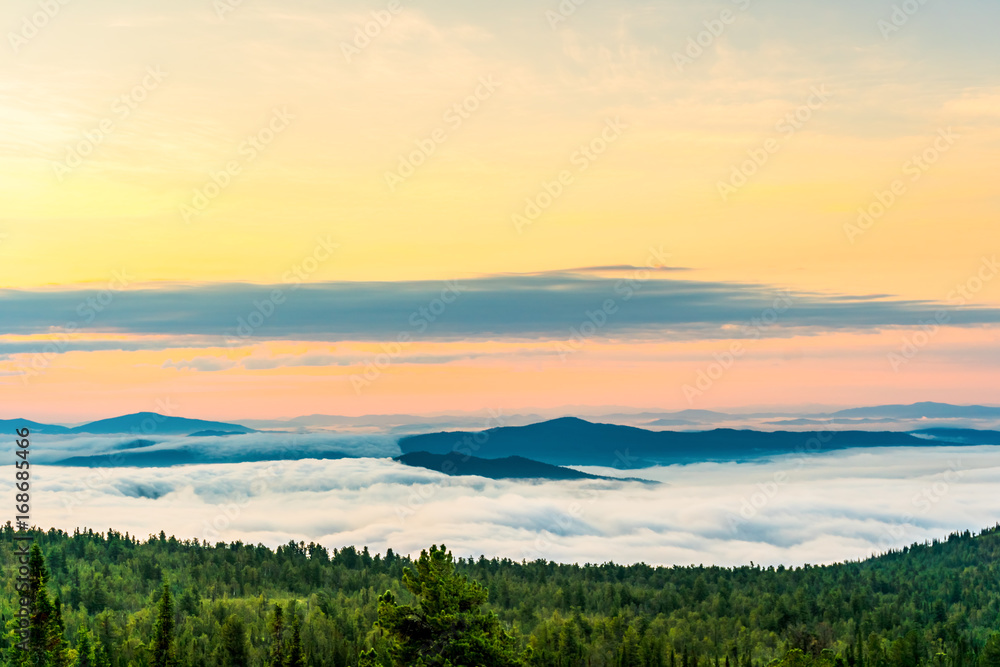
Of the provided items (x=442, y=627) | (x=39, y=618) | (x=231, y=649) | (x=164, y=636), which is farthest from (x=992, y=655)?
(x=39, y=618)

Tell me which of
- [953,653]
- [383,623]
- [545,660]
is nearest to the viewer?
[383,623]

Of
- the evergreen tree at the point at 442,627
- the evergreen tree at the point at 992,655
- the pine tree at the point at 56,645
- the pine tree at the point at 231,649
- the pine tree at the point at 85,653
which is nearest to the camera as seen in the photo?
the evergreen tree at the point at 442,627

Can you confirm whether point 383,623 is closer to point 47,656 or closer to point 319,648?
point 47,656

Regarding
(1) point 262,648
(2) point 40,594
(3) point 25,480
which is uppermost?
(3) point 25,480

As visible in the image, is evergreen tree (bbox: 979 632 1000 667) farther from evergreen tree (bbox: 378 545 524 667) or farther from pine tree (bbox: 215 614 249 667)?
evergreen tree (bbox: 378 545 524 667)

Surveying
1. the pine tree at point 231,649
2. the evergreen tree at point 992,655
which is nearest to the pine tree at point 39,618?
the pine tree at point 231,649

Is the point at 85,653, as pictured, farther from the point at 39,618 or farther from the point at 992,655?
the point at 992,655

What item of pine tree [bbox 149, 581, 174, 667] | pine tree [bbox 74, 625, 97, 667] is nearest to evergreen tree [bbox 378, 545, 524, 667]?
pine tree [bbox 149, 581, 174, 667]

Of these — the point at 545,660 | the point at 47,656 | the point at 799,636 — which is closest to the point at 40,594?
the point at 47,656

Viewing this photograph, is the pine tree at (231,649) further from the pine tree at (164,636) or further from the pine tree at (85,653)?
the pine tree at (164,636)

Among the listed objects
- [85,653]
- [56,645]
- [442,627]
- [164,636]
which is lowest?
[85,653]

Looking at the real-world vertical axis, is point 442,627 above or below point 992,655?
above

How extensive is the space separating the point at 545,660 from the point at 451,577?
10330cm

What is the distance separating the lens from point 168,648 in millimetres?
99875
